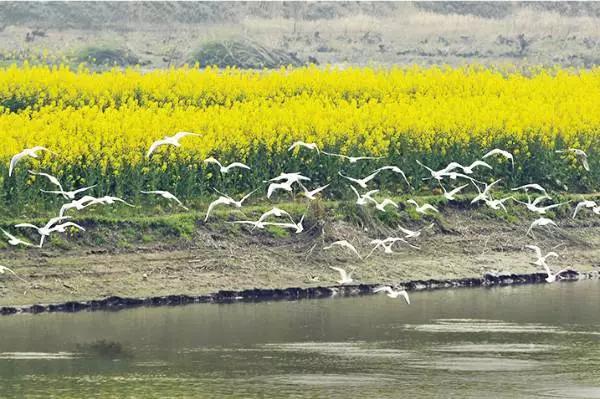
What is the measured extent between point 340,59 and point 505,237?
98.5ft

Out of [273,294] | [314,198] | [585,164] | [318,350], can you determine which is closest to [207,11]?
[585,164]

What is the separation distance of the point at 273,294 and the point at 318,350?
20.2ft

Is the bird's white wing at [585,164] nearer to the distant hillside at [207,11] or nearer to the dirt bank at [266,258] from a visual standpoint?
the dirt bank at [266,258]

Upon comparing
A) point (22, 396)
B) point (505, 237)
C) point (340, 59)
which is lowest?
point (22, 396)

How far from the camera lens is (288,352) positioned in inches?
1201

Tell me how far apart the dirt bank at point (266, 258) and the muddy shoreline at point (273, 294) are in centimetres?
18

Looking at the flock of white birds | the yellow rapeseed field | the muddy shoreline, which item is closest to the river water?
the muddy shoreline

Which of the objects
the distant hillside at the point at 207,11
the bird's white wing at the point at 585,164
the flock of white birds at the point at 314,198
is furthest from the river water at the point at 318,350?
the distant hillside at the point at 207,11

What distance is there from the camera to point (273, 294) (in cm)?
3691

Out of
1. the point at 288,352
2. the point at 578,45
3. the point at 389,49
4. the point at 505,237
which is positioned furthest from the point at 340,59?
the point at 288,352

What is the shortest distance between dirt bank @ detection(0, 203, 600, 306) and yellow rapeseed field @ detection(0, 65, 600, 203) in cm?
207

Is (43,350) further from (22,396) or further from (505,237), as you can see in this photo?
A: (505,237)

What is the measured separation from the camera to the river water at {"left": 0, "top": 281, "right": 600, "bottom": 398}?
27.6 meters

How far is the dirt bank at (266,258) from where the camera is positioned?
3578 cm
